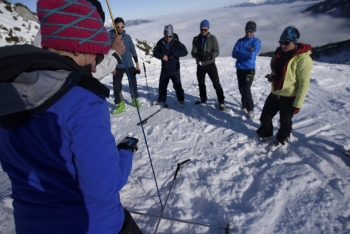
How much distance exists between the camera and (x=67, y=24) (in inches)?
43.3

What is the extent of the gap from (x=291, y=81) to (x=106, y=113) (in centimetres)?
352

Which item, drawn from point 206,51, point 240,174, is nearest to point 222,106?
point 206,51

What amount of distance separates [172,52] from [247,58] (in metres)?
2.15

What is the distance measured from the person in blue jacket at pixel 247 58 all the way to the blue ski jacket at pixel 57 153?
474 cm

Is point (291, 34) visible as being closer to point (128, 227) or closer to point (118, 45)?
point (118, 45)

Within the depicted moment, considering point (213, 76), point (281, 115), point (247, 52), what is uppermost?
point (247, 52)

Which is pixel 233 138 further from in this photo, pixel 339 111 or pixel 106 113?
pixel 106 113

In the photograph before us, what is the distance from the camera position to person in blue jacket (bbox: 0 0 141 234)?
915mm

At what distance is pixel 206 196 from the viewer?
3117 millimetres

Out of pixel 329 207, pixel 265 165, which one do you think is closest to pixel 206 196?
pixel 265 165

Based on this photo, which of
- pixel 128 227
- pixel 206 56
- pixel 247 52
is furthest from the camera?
pixel 206 56

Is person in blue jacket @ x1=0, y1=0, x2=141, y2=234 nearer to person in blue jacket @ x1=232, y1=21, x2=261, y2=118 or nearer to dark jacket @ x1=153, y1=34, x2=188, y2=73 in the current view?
person in blue jacket @ x1=232, y1=21, x2=261, y2=118

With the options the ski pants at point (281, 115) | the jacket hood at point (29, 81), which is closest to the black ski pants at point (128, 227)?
the jacket hood at point (29, 81)

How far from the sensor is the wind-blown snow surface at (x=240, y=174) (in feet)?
8.74
